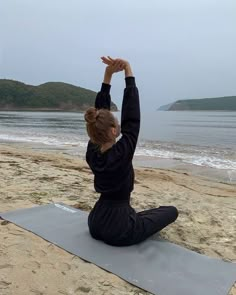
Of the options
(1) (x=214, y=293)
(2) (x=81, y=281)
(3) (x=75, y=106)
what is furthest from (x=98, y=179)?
(3) (x=75, y=106)

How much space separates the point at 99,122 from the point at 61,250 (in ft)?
4.28

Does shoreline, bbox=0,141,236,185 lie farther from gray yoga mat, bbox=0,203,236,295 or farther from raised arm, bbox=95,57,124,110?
raised arm, bbox=95,57,124,110

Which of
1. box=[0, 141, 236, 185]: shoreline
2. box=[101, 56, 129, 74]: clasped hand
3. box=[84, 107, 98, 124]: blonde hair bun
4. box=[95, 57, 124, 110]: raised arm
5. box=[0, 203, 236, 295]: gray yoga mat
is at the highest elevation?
box=[101, 56, 129, 74]: clasped hand

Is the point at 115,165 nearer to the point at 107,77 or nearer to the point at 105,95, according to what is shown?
the point at 105,95

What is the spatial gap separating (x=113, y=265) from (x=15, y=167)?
533 centimetres

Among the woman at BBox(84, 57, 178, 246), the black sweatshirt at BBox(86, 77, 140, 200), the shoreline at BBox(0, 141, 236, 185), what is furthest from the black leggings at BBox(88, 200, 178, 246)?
the shoreline at BBox(0, 141, 236, 185)

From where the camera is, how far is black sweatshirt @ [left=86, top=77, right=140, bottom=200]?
3344 millimetres

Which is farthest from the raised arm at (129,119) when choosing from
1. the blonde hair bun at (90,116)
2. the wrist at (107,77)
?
the wrist at (107,77)

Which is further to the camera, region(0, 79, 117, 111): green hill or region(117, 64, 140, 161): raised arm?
region(0, 79, 117, 111): green hill

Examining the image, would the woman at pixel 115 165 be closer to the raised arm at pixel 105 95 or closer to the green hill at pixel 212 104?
the raised arm at pixel 105 95

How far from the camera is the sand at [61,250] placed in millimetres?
3010

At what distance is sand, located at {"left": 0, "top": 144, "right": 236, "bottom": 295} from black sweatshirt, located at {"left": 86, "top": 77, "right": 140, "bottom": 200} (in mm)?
720

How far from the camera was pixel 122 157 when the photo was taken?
3365 millimetres

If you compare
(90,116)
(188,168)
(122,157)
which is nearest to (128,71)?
(90,116)
